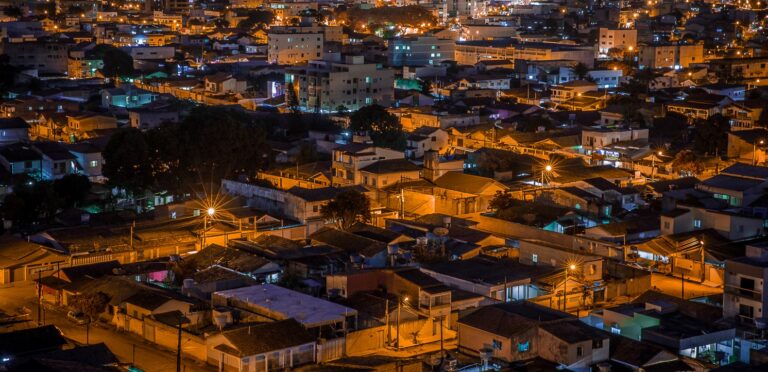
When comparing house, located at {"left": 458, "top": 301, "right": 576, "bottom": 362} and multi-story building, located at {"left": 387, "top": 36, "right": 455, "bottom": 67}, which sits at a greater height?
multi-story building, located at {"left": 387, "top": 36, "right": 455, "bottom": 67}

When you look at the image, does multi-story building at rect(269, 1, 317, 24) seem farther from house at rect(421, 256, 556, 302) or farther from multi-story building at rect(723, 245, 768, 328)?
multi-story building at rect(723, 245, 768, 328)

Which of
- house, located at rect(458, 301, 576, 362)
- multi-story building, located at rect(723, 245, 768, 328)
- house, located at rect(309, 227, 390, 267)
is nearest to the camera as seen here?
house, located at rect(458, 301, 576, 362)

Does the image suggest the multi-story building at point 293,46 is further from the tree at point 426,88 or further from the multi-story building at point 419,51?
the tree at point 426,88

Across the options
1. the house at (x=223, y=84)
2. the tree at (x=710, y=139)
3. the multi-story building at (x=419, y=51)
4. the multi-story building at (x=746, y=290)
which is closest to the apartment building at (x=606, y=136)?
the tree at (x=710, y=139)

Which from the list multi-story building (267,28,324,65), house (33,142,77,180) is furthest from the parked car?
multi-story building (267,28,324,65)

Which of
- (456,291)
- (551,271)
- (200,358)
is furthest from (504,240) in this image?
(200,358)

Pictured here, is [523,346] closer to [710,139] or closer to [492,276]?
[492,276]
